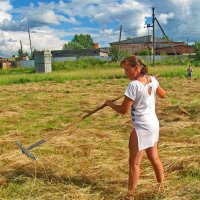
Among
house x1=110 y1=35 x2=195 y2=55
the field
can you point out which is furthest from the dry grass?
house x1=110 y1=35 x2=195 y2=55

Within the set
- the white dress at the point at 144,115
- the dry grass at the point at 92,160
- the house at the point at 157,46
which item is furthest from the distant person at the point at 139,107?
the house at the point at 157,46

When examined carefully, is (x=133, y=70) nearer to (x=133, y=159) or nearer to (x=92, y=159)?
(x=133, y=159)

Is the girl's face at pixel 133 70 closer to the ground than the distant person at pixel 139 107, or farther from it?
farther from it

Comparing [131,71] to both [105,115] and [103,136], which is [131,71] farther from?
[105,115]

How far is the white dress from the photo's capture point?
307 cm

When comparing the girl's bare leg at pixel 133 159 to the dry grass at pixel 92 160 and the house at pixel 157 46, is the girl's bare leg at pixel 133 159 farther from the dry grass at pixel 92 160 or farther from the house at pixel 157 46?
the house at pixel 157 46

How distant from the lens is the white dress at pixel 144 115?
10.1 feet

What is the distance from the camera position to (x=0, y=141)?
5.83 metres

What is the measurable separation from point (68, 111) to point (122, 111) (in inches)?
247

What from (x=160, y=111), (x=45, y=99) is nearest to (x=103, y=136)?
(x=160, y=111)

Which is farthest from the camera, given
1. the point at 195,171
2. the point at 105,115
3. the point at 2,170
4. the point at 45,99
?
the point at 45,99

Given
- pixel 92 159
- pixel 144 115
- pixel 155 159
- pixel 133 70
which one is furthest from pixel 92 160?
pixel 133 70

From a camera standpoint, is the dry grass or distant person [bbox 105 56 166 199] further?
the dry grass

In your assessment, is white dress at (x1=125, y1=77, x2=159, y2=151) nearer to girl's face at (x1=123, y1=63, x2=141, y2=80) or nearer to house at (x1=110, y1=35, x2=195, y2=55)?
girl's face at (x1=123, y1=63, x2=141, y2=80)
